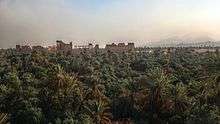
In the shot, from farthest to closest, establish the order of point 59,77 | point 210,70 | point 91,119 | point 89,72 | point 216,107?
1. point 89,72
2. point 59,77
3. point 91,119
4. point 216,107
5. point 210,70

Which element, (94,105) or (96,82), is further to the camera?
(96,82)

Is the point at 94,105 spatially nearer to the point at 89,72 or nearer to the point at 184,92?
the point at 184,92

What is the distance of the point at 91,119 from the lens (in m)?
72.2

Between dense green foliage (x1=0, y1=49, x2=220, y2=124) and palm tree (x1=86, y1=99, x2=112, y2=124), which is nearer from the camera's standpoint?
dense green foliage (x1=0, y1=49, x2=220, y2=124)

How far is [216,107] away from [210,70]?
656 inches

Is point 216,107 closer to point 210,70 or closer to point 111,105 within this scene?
point 210,70

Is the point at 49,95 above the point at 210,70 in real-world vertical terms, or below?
below

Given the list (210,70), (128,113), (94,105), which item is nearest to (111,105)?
(128,113)

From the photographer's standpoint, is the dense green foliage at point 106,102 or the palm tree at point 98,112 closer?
the dense green foliage at point 106,102

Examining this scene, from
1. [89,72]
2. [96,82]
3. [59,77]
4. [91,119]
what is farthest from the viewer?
[89,72]

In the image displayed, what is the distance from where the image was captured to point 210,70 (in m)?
49.6

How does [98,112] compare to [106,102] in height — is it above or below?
below

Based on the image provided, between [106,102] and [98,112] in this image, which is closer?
[98,112]

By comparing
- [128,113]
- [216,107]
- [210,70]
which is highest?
[210,70]
